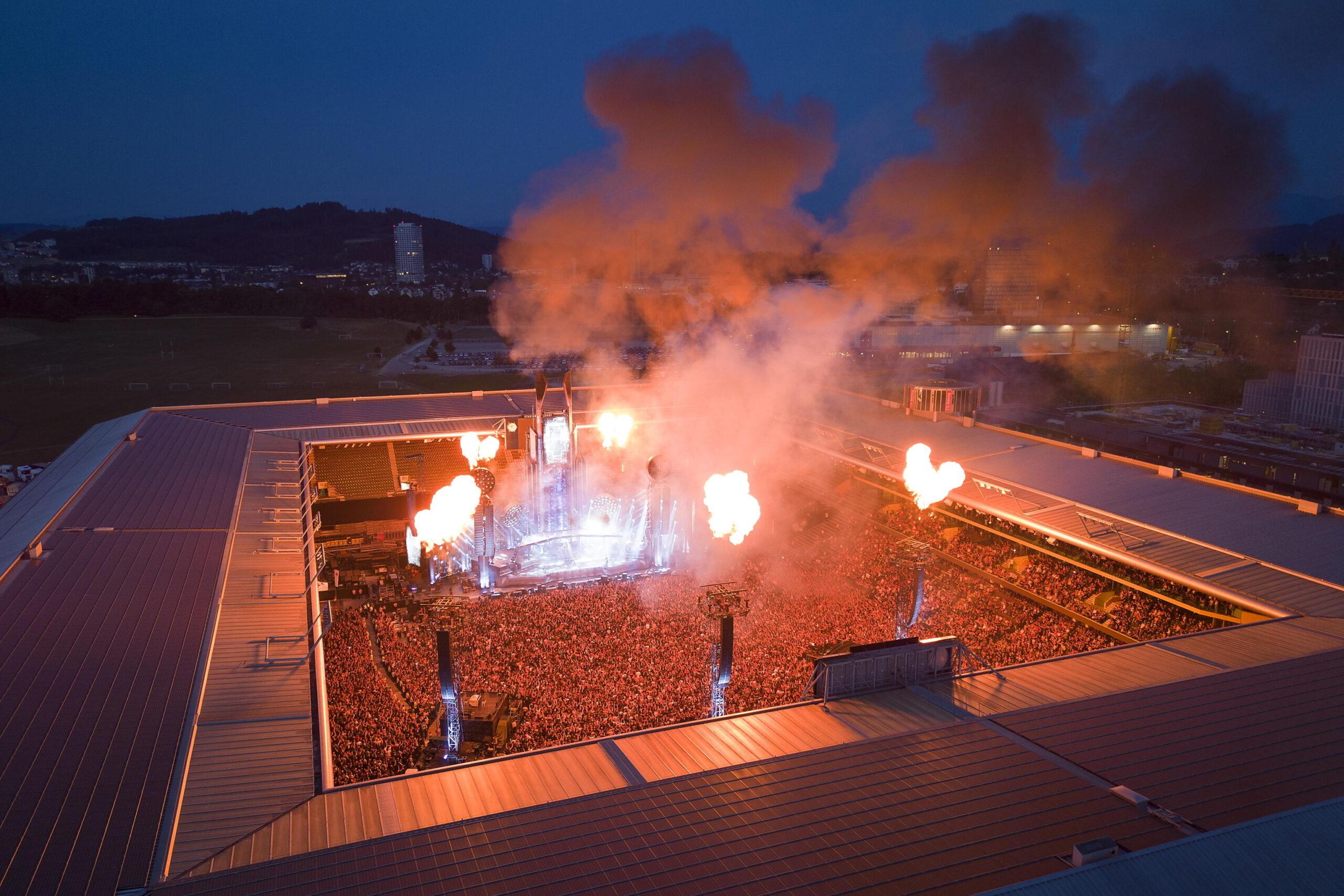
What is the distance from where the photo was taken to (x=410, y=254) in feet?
212

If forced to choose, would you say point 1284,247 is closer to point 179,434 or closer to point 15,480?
point 179,434

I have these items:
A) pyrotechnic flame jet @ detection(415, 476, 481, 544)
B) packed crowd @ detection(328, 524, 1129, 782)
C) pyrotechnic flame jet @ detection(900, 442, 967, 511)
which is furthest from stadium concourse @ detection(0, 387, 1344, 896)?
pyrotechnic flame jet @ detection(415, 476, 481, 544)

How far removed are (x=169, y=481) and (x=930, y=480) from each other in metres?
13.5

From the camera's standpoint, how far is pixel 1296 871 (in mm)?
4543

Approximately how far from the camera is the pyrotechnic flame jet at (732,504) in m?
13.7

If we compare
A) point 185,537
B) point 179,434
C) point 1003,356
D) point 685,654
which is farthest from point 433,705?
point 1003,356

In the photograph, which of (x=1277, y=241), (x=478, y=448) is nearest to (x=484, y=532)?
(x=478, y=448)

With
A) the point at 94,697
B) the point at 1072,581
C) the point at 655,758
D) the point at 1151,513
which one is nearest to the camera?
the point at 655,758

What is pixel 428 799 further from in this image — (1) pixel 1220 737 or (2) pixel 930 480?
(2) pixel 930 480

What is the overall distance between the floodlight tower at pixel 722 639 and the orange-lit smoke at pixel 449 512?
23.1 feet

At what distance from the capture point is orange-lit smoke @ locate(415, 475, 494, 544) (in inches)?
578

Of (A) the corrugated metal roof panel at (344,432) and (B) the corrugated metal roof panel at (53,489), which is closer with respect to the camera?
(B) the corrugated metal roof panel at (53,489)

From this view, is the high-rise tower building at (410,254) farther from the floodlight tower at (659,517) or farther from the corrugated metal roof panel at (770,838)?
the corrugated metal roof panel at (770,838)

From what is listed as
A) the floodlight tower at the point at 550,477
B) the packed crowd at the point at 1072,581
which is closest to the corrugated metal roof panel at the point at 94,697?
the floodlight tower at the point at 550,477
